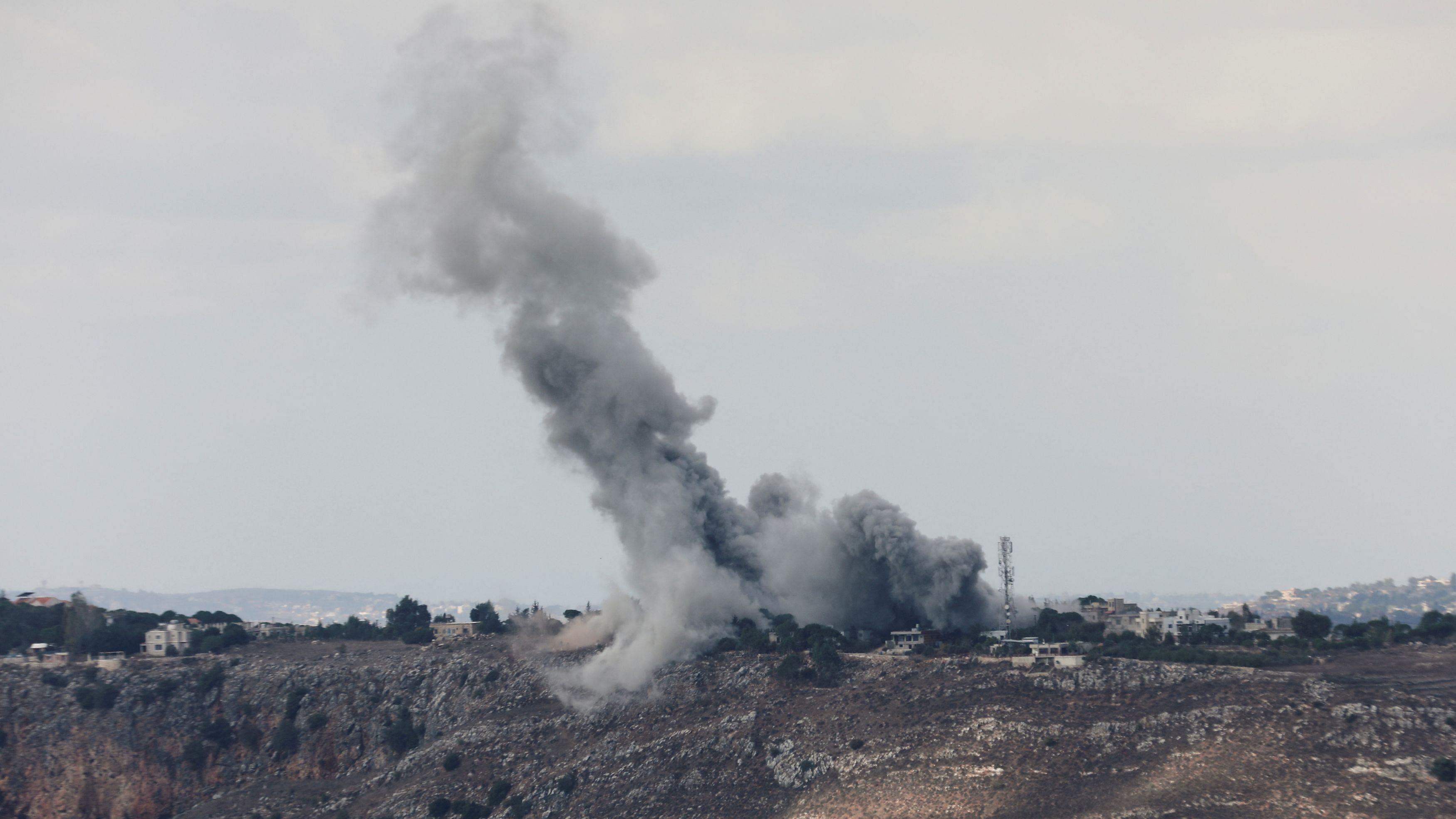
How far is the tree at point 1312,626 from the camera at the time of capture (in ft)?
511

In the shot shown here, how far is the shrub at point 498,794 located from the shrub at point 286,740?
105 feet

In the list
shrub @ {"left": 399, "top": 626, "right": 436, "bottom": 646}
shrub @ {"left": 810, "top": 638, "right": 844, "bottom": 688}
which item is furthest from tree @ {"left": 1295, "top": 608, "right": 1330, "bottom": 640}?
shrub @ {"left": 399, "top": 626, "right": 436, "bottom": 646}

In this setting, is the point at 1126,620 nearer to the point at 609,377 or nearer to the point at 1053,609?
the point at 1053,609

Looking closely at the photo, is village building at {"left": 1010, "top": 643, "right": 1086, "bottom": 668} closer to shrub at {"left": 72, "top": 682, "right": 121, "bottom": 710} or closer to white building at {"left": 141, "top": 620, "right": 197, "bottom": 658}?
shrub at {"left": 72, "top": 682, "right": 121, "bottom": 710}

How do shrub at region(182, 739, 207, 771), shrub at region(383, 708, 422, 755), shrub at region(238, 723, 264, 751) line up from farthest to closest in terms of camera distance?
shrub at region(238, 723, 264, 751)
shrub at region(182, 739, 207, 771)
shrub at region(383, 708, 422, 755)

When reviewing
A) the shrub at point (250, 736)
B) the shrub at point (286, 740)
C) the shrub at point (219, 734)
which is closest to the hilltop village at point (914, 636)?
the shrub at point (219, 734)

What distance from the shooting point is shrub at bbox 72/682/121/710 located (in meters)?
166

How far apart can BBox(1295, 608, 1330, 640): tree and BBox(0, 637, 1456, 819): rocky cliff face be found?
18.3 metres

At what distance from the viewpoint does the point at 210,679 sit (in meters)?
171

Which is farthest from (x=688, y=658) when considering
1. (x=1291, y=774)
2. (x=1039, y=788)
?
(x=1291, y=774)

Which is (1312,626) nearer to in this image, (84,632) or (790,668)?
(790,668)

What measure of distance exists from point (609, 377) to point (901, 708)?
49.2m

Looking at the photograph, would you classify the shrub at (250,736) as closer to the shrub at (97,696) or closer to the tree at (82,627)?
the shrub at (97,696)

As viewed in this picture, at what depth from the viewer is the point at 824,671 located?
5694 inches
